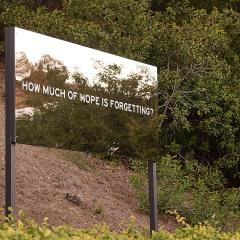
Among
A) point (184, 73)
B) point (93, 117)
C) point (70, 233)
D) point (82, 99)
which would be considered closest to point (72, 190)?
point (184, 73)

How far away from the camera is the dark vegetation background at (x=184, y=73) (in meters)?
16.8

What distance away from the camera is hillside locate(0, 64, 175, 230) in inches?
551

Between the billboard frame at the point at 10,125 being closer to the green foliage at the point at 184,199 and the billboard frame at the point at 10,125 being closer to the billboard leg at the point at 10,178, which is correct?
the billboard leg at the point at 10,178

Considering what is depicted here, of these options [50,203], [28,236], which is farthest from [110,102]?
[28,236]

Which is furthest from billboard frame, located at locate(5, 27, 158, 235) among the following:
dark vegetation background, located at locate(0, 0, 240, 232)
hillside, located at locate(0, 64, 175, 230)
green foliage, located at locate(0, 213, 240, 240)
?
dark vegetation background, located at locate(0, 0, 240, 232)

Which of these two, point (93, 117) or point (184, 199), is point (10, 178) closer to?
point (93, 117)

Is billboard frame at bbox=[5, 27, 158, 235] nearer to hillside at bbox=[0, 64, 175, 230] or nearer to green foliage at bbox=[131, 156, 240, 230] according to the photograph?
hillside at bbox=[0, 64, 175, 230]

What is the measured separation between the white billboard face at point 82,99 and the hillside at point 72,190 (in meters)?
2.94

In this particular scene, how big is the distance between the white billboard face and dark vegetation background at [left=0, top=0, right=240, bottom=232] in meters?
4.27

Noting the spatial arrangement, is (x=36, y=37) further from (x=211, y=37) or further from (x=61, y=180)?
(x=211, y=37)

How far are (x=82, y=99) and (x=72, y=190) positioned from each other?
5613mm

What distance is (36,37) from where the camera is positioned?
924 centimetres

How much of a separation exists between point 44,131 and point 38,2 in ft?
43.4

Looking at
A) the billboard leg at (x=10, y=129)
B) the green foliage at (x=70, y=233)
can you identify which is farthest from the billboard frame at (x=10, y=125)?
the green foliage at (x=70, y=233)
